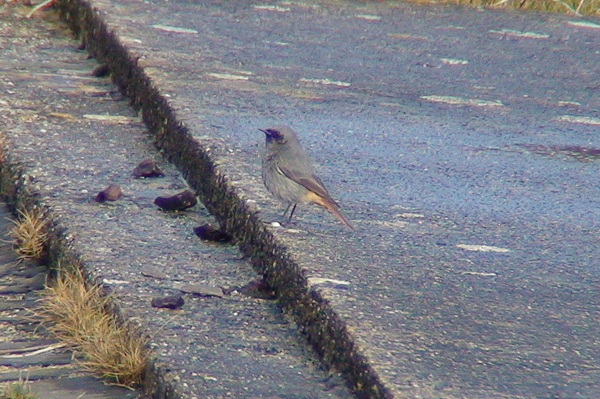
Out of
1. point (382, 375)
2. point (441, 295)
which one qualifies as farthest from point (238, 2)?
point (382, 375)

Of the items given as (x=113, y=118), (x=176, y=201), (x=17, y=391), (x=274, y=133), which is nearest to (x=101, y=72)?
(x=113, y=118)

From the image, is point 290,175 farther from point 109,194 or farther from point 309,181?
point 109,194

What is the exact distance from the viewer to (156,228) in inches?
130

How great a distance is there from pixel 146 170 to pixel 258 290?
35.6 inches

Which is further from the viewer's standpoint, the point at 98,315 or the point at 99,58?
the point at 99,58

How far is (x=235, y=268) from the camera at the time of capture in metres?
3.13

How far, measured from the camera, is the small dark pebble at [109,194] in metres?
3.44

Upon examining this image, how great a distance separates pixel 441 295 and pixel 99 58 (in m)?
2.72

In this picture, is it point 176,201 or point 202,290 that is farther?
point 176,201

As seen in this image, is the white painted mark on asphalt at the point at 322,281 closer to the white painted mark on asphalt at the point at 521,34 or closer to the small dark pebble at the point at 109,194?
the small dark pebble at the point at 109,194

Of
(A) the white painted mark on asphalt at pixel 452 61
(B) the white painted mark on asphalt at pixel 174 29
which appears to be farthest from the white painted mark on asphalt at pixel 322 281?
(A) the white painted mark on asphalt at pixel 452 61

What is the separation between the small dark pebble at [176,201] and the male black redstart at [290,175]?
0.28 meters

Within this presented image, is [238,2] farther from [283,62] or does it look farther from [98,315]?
[98,315]

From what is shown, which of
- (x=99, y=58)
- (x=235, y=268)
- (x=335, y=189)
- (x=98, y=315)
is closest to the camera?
(x=98, y=315)
